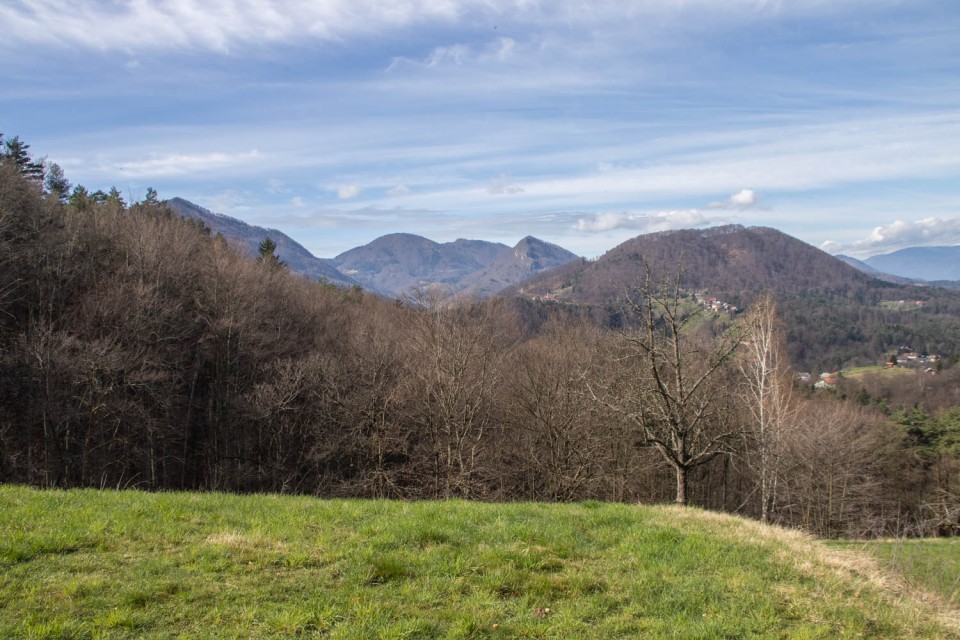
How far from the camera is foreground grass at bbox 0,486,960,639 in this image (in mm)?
5520

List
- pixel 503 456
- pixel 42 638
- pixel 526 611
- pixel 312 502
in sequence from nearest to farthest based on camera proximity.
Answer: pixel 42 638
pixel 526 611
pixel 312 502
pixel 503 456

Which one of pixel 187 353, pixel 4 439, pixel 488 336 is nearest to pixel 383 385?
pixel 488 336

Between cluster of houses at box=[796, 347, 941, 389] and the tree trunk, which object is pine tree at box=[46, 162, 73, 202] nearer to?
the tree trunk

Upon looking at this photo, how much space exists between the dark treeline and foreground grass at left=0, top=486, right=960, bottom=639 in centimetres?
1810

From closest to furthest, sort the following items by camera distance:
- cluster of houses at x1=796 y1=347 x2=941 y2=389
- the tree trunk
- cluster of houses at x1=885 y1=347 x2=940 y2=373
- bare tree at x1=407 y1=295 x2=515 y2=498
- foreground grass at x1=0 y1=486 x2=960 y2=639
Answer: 1. foreground grass at x1=0 y1=486 x2=960 y2=639
2. the tree trunk
3. bare tree at x1=407 y1=295 x2=515 y2=498
4. cluster of houses at x1=796 y1=347 x2=941 y2=389
5. cluster of houses at x1=885 y1=347 x2=940 y2=373

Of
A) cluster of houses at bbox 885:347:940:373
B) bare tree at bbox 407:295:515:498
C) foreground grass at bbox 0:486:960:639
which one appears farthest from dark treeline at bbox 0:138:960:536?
cluster of houses at bbox 885:347:940:373

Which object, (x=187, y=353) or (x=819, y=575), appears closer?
(x=819, y=575)

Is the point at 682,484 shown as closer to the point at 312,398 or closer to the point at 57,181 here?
the point at 312,398

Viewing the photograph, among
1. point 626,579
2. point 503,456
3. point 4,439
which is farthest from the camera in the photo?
point 503,456

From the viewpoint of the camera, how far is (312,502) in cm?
1036

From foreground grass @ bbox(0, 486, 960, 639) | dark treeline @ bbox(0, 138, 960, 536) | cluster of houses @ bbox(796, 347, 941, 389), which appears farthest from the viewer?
cluster of houses @ bbox(796, 347, 941, 389)

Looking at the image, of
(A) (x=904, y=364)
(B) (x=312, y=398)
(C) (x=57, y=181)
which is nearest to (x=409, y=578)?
(B) (x=312, y=398)

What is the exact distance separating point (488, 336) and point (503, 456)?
8587 mm

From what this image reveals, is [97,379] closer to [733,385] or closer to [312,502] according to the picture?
[312,502]
